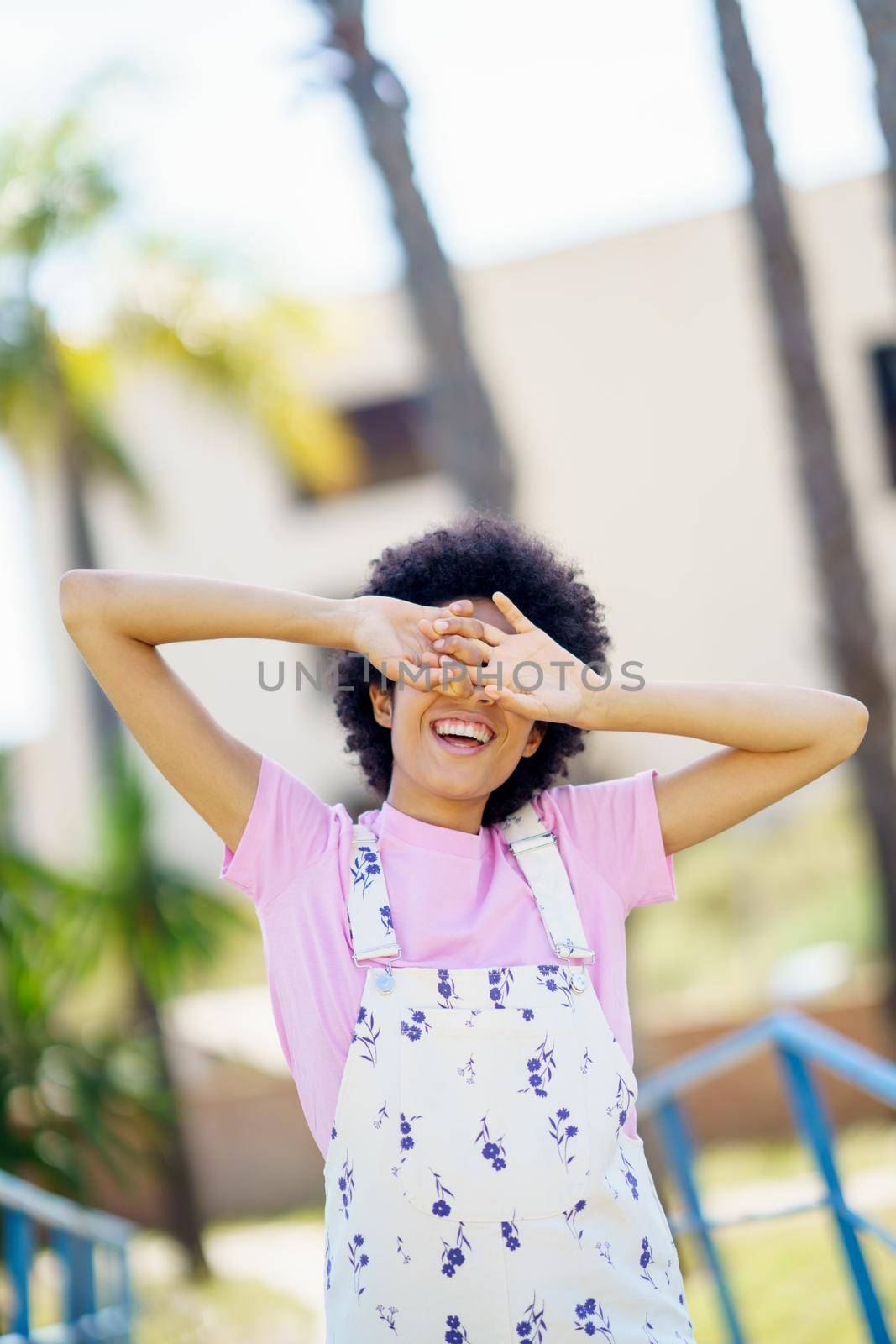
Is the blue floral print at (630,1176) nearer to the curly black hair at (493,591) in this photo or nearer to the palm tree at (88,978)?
the curly black hair at (493,591)

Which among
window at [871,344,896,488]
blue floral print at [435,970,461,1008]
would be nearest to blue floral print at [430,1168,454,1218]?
blue floral print at [435,970,461,1008]

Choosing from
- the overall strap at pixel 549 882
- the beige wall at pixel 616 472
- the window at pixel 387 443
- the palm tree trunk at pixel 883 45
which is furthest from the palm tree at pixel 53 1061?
the window at pixel 387 443

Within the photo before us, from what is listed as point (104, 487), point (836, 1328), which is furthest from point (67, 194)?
point (836, 1328)

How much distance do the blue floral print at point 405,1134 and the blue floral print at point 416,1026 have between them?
10 cm

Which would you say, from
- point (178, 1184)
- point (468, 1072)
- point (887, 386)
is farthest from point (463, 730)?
point (887, 386)

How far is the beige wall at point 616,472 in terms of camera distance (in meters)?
16.7

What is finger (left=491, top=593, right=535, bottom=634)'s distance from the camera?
2041 millimetres

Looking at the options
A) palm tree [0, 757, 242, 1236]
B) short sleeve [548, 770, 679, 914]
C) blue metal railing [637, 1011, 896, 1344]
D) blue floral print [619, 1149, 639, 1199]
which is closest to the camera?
blue floral print [619, 1149, 639, 1199]

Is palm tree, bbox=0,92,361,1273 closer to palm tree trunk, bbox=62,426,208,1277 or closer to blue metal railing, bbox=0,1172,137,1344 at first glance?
palm tree trunk, bbox=62,426,208,1277

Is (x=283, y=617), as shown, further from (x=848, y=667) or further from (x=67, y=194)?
(x=67, y=194)

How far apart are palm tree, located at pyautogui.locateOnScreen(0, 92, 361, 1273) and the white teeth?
7.65 m

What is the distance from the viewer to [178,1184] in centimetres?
955

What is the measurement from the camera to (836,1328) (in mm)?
5355

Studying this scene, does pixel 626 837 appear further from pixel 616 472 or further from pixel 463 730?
pixel 616 472
